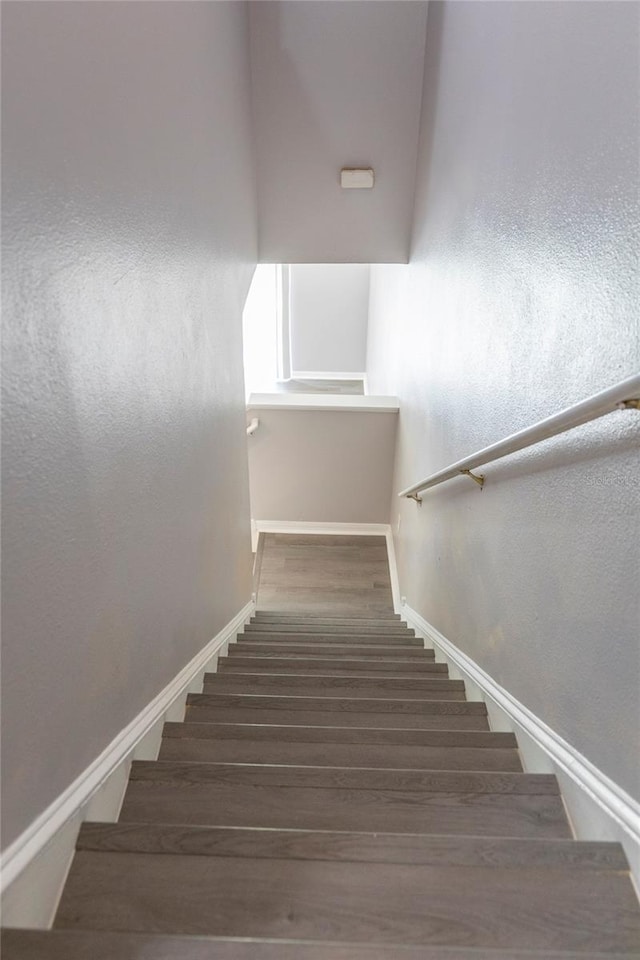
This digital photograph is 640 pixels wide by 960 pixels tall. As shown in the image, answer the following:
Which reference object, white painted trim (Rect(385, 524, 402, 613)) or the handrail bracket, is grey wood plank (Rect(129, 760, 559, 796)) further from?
white painted trim (Rect(385, 524, 402, 613))

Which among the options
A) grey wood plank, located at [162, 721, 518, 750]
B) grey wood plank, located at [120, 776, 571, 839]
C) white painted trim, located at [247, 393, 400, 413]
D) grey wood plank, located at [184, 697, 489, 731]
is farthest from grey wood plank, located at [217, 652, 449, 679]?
white painted trim, located at [247, 393, 400, 413]

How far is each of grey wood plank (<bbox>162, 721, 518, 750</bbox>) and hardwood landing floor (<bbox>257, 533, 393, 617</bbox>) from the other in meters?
3.09

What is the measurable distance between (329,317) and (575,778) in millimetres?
8432

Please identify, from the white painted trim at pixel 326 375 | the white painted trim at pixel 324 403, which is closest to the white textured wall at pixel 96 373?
the white painted trim at pixel 324 403

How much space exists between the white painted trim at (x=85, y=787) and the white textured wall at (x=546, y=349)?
1059 millimetres

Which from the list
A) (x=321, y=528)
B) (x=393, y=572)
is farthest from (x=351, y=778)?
(x=321, y=528)

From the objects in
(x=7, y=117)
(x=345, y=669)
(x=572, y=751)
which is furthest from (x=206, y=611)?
(x=7, y=117)

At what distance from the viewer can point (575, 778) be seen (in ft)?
4.09

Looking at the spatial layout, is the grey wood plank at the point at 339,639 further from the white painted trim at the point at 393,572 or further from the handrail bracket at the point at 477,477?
the white painted trim at the point at 393,572

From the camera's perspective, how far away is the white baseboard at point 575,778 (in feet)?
3.48

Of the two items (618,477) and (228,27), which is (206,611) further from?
(228,27)

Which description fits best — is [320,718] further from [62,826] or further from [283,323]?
[283,323]

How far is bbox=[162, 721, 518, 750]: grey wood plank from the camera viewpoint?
1.63 metres

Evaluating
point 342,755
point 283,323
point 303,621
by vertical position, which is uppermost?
point 283,323
